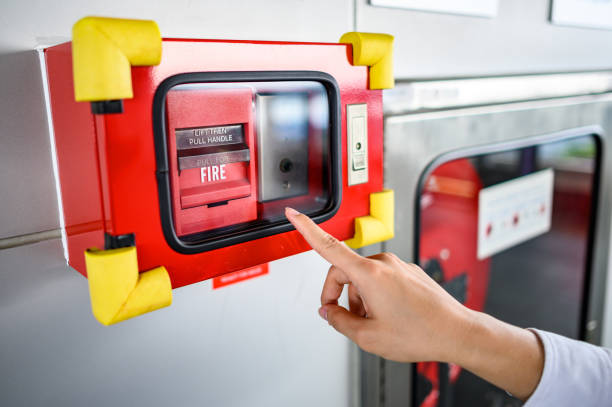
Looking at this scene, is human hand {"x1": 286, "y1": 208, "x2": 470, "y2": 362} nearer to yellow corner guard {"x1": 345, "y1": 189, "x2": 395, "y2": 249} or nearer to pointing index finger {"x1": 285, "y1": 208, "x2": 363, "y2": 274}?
pointing index finger {"x1": 285, "y1": 208, "x2": 363, "y2": 274}

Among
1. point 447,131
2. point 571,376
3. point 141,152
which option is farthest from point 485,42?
point 141,152

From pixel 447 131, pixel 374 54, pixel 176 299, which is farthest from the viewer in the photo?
pixel 447 131

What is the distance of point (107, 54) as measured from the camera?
0.55m

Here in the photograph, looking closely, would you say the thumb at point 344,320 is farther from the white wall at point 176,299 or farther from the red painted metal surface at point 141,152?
the white wall at point 176,299

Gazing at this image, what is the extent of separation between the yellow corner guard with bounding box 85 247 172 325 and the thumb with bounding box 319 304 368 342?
0.30 m

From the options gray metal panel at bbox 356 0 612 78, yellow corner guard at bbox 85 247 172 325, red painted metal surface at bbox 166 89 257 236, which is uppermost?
gray metal panel at bbox 356 0 612 78

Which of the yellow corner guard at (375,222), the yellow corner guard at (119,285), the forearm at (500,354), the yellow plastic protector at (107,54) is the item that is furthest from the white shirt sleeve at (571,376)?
the yellow plastic protector at (107,54)

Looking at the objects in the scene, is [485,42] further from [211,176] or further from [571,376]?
[211,176]

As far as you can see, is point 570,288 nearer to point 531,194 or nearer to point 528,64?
point 531,194

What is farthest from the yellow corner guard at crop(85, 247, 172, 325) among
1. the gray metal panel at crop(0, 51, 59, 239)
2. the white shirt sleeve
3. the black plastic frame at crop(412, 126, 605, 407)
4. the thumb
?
the black plastic frame at crop(412, 126, 605, 407)

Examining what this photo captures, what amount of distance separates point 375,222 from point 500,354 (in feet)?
1.04

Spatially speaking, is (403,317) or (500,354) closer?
(403,317)

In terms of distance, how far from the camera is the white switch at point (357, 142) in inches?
32.4

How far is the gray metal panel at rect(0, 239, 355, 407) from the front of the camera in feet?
2.55
